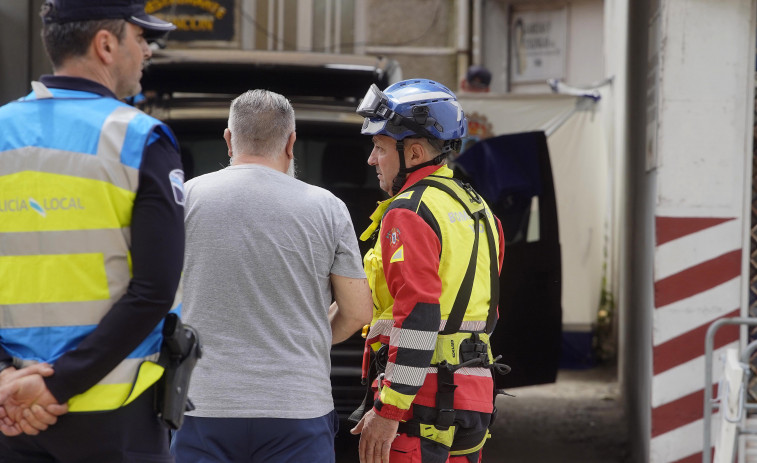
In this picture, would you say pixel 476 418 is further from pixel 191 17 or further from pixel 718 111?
pixel 191 17

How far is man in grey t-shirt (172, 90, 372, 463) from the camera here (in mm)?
3094

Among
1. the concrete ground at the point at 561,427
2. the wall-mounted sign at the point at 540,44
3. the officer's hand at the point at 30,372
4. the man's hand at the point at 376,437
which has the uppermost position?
the wall-mounted sign at the point at 540,44

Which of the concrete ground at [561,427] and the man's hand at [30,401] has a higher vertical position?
the man's hand at [30,401]

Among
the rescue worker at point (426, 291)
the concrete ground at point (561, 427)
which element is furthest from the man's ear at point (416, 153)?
the concrete ground at point (561, 427)

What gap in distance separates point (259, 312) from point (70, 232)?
841mm

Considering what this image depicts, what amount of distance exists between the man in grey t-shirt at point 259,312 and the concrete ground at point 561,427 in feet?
11.7

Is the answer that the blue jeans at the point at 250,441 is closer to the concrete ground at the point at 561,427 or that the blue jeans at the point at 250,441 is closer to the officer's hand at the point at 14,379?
the officer's hand at the point at 14,379

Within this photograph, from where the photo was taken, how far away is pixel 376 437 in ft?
10.6

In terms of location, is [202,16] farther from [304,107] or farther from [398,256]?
[398,256]

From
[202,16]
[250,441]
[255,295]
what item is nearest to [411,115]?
[255,295]

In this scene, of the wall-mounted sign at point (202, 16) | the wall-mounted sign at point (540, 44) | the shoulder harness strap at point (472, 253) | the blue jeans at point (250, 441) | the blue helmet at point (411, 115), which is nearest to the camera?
the blue jeans at point (250, 441)

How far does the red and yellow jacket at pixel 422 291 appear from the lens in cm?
318

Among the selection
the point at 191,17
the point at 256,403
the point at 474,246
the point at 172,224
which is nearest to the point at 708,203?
the point at 474,246

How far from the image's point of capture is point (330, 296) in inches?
129
